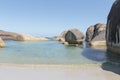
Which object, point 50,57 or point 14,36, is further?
point 14,36

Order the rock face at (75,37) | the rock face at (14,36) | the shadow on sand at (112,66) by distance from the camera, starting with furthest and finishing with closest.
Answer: the rock face at (14,36) → the rock face at (75,37) → the shadow on sand at (112,66)

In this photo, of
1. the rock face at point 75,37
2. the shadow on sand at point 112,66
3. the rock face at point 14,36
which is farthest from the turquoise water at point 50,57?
the rock face at point 14,36

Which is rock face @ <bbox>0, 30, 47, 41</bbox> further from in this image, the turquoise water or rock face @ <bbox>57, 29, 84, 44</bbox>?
the turquoise water

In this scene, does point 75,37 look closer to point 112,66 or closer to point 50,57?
point 50,57

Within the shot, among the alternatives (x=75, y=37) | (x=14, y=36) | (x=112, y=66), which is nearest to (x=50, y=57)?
(x=112, y=66)

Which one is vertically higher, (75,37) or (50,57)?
(75,37)

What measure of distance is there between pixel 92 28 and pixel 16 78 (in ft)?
267

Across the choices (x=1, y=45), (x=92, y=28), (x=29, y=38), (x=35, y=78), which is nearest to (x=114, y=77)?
(x=35, y=78)

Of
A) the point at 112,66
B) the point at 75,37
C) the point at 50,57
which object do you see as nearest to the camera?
the point at 112,66

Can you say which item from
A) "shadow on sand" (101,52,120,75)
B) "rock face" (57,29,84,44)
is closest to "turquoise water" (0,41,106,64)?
"shadow on sand" (101,52,120,75)

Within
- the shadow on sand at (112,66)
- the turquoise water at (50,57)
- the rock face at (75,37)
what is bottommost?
the shadow on sand at (112,66)

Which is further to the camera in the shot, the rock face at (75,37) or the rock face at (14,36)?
the rock face at (14,36)

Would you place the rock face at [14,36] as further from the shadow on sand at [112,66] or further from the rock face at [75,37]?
the shadow on sand at [112,66]

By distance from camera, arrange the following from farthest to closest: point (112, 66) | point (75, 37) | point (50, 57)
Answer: point (75, 37) → point (50, 57) → point (112, 66)
